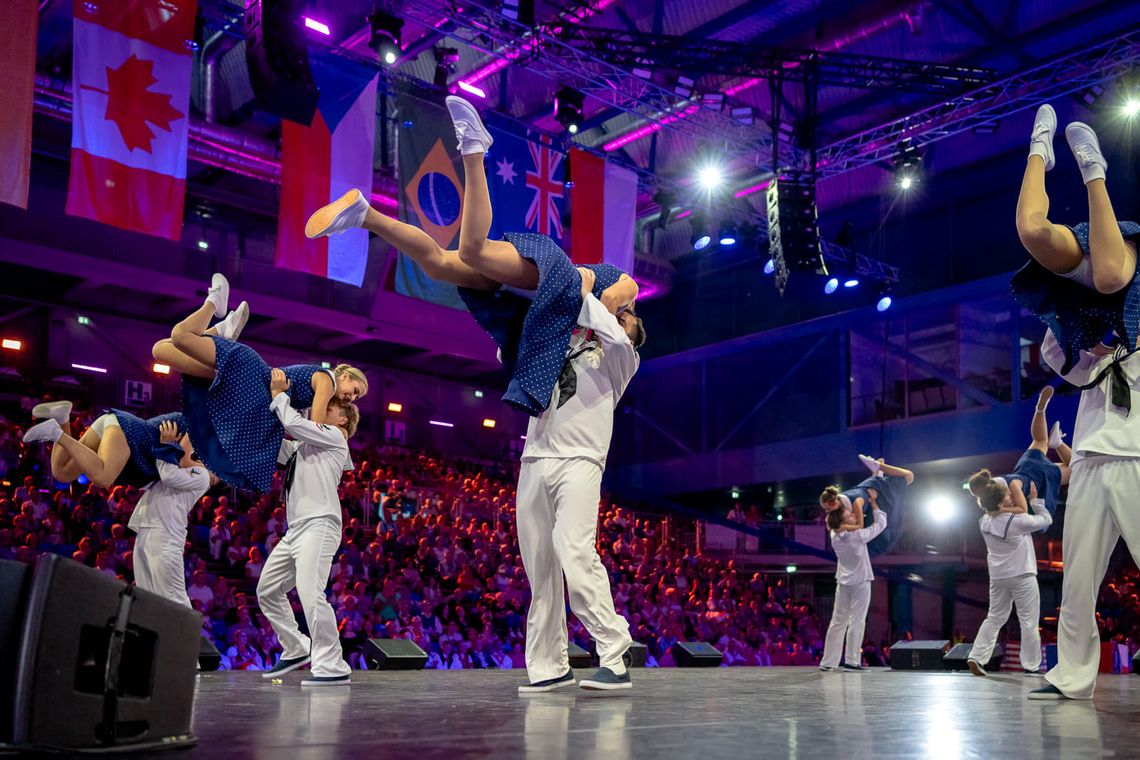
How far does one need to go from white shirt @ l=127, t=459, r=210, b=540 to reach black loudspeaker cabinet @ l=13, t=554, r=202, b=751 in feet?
13.7

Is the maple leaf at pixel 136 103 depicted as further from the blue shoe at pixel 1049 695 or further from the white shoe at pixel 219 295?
the blue shoe at pixel 1049 695

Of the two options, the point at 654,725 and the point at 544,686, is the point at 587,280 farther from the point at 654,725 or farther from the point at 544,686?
the point at 654,725

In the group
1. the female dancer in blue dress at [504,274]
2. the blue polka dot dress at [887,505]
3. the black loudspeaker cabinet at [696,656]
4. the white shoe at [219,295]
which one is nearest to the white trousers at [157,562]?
the white shoe at [219,295]

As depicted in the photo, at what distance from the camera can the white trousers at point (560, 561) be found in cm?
423

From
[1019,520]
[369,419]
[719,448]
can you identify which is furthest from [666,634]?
[369,419]

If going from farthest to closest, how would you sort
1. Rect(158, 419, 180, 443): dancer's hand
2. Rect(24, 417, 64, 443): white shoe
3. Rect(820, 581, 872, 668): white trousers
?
Rect(820, 581, 872, 668): white trousers
Rect(158, 419, 180, 443): dancer's hand
Rect(24, 417, 64, 443): white shoe

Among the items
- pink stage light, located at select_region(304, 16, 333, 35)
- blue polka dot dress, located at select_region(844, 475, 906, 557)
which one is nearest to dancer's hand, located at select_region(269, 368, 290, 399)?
blue polka dot dress, located at select_region(844, 475, 906, 557)

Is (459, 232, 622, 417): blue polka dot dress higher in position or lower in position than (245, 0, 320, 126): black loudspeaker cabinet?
lower

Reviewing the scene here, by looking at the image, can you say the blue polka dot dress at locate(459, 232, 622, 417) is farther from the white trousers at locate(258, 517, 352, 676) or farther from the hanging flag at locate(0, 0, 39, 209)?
the hanging flag at locate(0, 0, 39, 209)

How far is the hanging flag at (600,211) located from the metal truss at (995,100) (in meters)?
3.09

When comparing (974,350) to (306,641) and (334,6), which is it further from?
(306,641)

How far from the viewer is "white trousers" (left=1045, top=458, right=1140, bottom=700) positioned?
12.5ft

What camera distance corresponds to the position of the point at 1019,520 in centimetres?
819

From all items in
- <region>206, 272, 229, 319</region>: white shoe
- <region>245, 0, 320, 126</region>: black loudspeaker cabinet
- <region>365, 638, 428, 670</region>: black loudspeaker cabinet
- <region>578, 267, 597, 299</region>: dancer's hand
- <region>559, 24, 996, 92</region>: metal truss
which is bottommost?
<region>365, 638, 428, 670</region>: black loudspeaker cabinet
